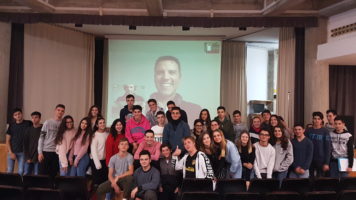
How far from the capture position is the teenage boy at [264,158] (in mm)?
4398

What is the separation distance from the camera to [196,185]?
Result: 382cm

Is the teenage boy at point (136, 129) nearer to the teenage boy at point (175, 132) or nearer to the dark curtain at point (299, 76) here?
the teenage boy at point (175, 132)

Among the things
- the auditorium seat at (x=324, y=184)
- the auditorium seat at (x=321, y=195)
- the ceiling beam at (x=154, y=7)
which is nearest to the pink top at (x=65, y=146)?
the ceiling beam at (x=154, y=7)

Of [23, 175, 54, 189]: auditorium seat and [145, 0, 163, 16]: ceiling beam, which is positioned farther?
[145, 0, 163, 16]: ceiling beam

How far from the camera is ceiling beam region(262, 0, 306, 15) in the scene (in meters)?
5.82

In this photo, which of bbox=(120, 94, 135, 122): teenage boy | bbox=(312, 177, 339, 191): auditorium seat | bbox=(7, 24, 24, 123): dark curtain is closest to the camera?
bbox=(312, 177, 339, 191): auditorium seat

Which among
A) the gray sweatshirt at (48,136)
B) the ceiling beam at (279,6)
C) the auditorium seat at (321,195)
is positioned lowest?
the auditorium seat at (321,195)

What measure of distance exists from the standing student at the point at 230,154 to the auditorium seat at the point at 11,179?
256cm

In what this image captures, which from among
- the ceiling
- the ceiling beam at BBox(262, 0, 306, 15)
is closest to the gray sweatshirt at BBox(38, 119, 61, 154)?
the ceiling

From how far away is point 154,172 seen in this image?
13.6ft

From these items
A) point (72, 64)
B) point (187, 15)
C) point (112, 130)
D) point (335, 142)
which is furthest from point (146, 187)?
point (72, 64)

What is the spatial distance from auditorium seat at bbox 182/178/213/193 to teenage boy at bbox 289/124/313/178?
1.61 metres

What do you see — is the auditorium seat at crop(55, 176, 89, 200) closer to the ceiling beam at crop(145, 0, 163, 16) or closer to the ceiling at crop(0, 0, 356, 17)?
the ceiling beam at crop(145, 0, 163, 16)

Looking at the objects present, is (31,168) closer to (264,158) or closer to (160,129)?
(160,129)
